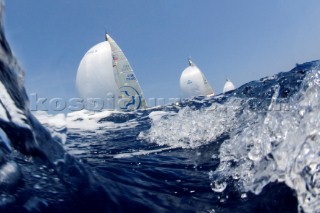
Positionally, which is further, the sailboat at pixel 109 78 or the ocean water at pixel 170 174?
the sailboat at pixel 109 78

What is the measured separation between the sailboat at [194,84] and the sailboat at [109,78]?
10676 mm

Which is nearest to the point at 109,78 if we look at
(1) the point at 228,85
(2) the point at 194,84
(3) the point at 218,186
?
(2) the point at 194,84

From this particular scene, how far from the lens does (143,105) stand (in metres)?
25.0

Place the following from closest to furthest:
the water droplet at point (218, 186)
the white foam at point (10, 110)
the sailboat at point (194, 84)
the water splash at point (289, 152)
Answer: the water splash at point (289, 152)
the white foam at point (10, 110)
the water droplet at point (218, 186)
the sailboat at point (194, 84)

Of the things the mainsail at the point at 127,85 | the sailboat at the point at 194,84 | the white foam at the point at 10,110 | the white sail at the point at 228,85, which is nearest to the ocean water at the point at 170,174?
the white foam at the point at 10,110

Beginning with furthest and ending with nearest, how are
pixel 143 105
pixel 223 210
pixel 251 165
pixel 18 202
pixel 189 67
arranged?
pixel 189 67
pixel 143 105
pixel 251 165
pixel 223 210
pixel 18 202

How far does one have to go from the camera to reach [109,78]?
2666 centimetres

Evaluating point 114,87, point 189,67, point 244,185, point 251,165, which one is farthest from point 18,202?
point 189,67

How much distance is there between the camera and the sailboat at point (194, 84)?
34531 mm

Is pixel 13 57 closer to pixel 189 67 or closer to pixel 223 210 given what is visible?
pixel 223 210

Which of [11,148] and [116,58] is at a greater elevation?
[116,58]

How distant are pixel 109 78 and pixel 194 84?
11396 millimetres

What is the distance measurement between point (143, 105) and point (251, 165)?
866 inches

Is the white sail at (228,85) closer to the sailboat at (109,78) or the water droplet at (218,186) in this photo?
the sailboat at (109,78)
